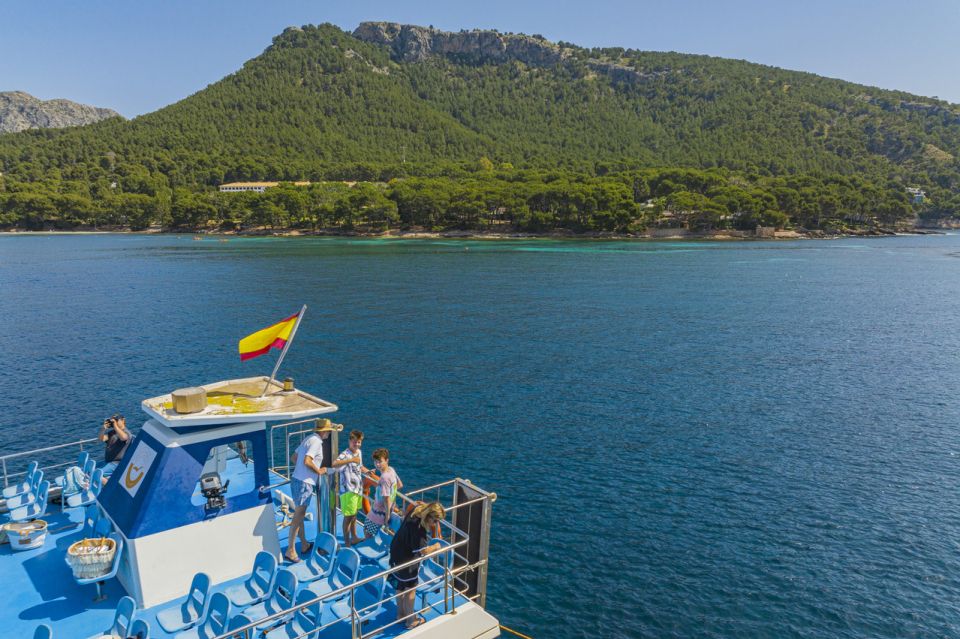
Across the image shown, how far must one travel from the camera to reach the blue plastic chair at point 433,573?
948 centimetres

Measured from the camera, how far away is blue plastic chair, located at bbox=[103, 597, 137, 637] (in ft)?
26.3

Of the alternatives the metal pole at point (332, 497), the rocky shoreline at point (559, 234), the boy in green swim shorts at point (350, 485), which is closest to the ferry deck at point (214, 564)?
the boy in green swim shorts at point (350, 485)

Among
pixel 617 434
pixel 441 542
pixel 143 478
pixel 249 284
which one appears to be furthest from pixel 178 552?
pixel 249 284

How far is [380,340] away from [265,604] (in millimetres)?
34887

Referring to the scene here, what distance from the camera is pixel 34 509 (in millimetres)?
11609

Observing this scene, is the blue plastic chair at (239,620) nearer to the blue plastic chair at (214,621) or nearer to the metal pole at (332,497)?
the blue plastic chair at (214,621)

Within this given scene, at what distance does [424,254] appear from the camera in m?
111

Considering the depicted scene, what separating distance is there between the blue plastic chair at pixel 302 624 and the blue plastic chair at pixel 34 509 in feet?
20.8

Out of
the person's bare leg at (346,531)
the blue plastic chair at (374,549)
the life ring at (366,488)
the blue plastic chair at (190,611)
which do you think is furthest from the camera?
the life ring at (366,488)

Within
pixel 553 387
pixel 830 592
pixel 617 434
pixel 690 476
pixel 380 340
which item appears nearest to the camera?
pixel 830 592

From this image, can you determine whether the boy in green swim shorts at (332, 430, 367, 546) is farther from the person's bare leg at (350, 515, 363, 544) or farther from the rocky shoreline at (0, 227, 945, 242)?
the rocky shoreline at (0, 227, 945, 242)

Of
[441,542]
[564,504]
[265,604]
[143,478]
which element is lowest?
[564,504]

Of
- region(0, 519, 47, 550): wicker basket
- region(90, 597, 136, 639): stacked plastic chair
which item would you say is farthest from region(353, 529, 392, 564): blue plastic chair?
region(0, 519, 47, 550): wicker basket

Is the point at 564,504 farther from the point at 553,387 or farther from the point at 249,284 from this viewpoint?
the point at 249,284
